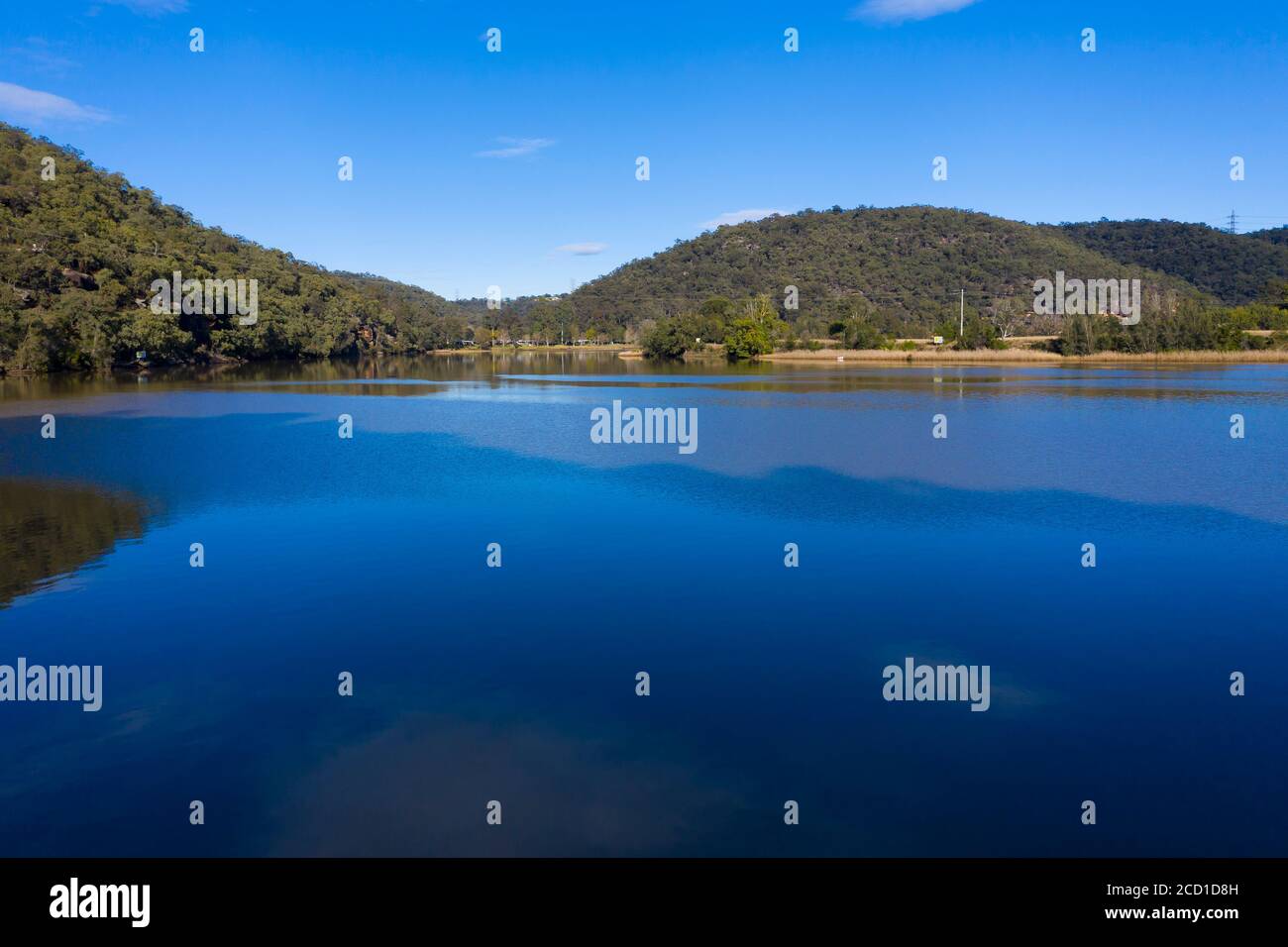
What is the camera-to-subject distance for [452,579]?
12.7 metres

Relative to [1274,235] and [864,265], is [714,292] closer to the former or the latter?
[864,265]

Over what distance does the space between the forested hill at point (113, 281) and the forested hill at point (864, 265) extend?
209 feet

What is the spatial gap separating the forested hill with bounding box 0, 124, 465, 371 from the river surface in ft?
125

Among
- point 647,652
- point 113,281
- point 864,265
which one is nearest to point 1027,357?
point 113,281

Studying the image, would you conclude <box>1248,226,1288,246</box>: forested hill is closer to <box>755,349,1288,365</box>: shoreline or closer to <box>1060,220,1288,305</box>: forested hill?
<box>1060,220,1288,305</box>: forested hill

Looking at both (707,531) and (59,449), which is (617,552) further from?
(59,449)

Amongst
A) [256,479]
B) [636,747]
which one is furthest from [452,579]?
[256,479]

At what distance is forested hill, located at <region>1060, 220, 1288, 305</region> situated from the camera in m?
130

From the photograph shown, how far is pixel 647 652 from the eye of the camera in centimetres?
995

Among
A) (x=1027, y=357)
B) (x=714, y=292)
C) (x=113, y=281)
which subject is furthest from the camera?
(x=714, y=292)

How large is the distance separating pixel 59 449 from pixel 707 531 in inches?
763

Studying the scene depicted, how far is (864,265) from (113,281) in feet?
393
